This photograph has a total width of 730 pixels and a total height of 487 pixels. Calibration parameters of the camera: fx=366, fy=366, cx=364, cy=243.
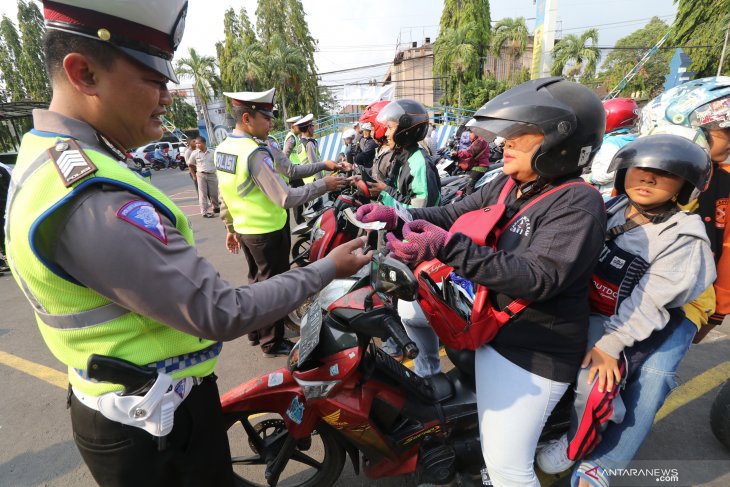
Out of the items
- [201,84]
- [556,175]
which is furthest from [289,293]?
[201,84]

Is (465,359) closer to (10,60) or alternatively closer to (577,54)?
(577,54)

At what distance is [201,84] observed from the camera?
104ft

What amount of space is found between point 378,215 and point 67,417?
2827 mm

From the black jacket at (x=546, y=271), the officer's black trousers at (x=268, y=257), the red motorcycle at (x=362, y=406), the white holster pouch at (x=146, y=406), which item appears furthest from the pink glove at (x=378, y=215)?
the officer's black trousers at (x=268, y=257)

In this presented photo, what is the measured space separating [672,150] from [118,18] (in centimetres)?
196

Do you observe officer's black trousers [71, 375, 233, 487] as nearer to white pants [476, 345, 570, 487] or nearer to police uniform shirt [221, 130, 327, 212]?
white pants [476, 345, 570, 487]

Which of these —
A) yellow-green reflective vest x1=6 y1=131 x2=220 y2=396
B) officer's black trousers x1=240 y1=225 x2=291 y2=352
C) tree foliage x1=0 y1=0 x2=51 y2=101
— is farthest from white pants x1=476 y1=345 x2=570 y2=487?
tree foliage x1=0 y1=0 x2=51 y2=101

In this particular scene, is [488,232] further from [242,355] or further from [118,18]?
[242,355]

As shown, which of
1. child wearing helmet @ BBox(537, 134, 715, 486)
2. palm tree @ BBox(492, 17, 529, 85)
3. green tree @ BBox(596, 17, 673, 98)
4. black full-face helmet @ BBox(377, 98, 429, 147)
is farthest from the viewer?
green tree @ BBox(596, 17, 673, 98)

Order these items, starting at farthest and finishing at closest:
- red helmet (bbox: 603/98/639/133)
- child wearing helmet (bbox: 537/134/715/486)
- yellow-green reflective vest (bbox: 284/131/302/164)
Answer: yellow-green reflective vest (bbox: 284/131/302/164)
red helmet (bbox: 603/98/639/133)
child wearing helmet (bbox: 537/134/715/486)

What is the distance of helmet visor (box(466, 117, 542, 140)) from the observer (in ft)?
4.53

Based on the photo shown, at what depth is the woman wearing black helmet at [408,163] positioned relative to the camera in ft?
10.2

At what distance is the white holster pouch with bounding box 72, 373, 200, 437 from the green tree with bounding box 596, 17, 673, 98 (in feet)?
124

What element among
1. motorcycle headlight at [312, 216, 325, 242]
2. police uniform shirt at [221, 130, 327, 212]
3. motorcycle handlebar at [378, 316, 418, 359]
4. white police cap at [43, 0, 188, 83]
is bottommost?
motorcycle headlight at [312, 216, 325, 242]
